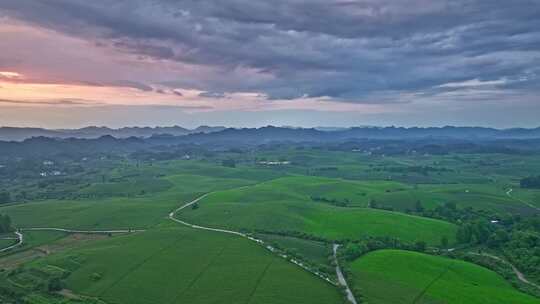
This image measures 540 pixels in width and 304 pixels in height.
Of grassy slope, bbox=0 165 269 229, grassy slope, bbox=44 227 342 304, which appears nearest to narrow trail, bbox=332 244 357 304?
grassy slope, bbox=44 227 342 304

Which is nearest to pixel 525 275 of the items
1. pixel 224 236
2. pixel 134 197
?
pixel 224 236

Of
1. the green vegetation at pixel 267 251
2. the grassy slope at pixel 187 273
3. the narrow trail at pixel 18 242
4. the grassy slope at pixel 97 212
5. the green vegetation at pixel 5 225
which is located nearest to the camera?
the grassy slope at pixel 187 273

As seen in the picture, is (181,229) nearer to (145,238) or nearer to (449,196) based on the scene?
(145,238)

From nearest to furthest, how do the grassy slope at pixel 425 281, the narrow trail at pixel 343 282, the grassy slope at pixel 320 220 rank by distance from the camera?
1. the narrow trail at pixel 343 282
2. the grassy slope at pixel 425 281
3. the grassy slope at pixel 320 220

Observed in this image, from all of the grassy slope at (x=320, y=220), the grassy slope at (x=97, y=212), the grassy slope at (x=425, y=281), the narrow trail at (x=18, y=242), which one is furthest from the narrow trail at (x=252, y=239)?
the narrow trail at (x=18, y=242)

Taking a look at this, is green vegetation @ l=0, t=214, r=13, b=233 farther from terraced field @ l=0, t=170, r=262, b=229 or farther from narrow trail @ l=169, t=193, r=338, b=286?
narrow trail @ l=169, t=193, r=338, b=286

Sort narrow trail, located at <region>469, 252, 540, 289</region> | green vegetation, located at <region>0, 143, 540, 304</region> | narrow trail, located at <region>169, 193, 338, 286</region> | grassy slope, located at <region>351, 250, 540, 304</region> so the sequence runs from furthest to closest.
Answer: narrow trail, located at <region>469, 252, 540, 289</region> < narrow trail, located at <region>169, 193, 338, 286</region> < green vegetation, located at <region>0, 143, 540, 304</region> < grassy slope, located at <region>351, 250, 540, 304</region>

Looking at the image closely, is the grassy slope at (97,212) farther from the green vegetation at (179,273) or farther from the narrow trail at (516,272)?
the narrow trail at (516,272)
